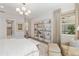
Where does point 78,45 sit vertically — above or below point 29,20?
below

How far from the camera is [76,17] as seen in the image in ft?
5.53

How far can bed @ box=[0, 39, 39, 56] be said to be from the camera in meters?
1.71

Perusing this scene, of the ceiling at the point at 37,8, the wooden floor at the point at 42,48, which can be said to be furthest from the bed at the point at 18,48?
the ceiling at the point at 37,8

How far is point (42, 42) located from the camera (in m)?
1.75

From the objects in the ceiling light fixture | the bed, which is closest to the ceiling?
the ceiling light fixture

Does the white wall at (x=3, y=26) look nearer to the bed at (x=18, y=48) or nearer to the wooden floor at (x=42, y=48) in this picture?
the bed at (x=18, y=48)

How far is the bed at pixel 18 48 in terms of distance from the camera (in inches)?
67.1

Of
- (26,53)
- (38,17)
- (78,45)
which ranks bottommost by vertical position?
(26,53)

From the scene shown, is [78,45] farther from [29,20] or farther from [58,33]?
[29,20]

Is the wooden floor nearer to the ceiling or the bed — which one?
the bed

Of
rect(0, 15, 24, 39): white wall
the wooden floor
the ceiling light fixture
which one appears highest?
the ceiling light fixture

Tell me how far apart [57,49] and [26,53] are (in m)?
0.43

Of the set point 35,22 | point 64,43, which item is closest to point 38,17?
point 35,22

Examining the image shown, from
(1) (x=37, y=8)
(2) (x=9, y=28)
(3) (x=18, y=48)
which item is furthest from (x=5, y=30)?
(1) (x=37, y=8)
